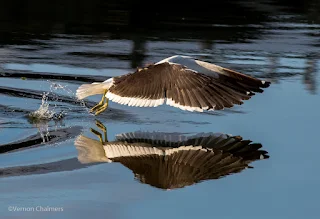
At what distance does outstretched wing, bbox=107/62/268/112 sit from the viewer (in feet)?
25.5

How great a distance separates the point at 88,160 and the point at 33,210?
52.3 inches

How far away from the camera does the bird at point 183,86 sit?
7789 millimetres

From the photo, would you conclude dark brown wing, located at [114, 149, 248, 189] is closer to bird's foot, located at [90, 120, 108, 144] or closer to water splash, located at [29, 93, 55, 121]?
bird's foot, located at [90, 120, 108, 144]

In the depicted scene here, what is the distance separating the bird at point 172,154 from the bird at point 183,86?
0.31 meters

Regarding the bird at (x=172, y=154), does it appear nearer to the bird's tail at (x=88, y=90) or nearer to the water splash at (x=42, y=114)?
the bird's tail at (x=88, y=90)

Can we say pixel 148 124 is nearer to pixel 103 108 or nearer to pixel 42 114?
pixel 103 108

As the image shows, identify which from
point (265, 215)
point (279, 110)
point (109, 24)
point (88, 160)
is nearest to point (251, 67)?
point (279, 110)

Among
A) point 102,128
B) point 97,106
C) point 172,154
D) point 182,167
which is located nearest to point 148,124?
point 102,128

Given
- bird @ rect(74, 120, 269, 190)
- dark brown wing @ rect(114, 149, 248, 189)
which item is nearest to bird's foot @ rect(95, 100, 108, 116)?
bird @ rect(74, 120, 269, 190)

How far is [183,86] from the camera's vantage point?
782cm

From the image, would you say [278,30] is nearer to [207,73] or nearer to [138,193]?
[207,73]

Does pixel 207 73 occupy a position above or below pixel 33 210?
above

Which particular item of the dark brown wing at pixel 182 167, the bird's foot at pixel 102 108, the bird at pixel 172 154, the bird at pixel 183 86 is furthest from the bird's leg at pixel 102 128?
the dark brown wing at pixel 182 167

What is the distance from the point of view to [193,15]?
15547 millimetres
